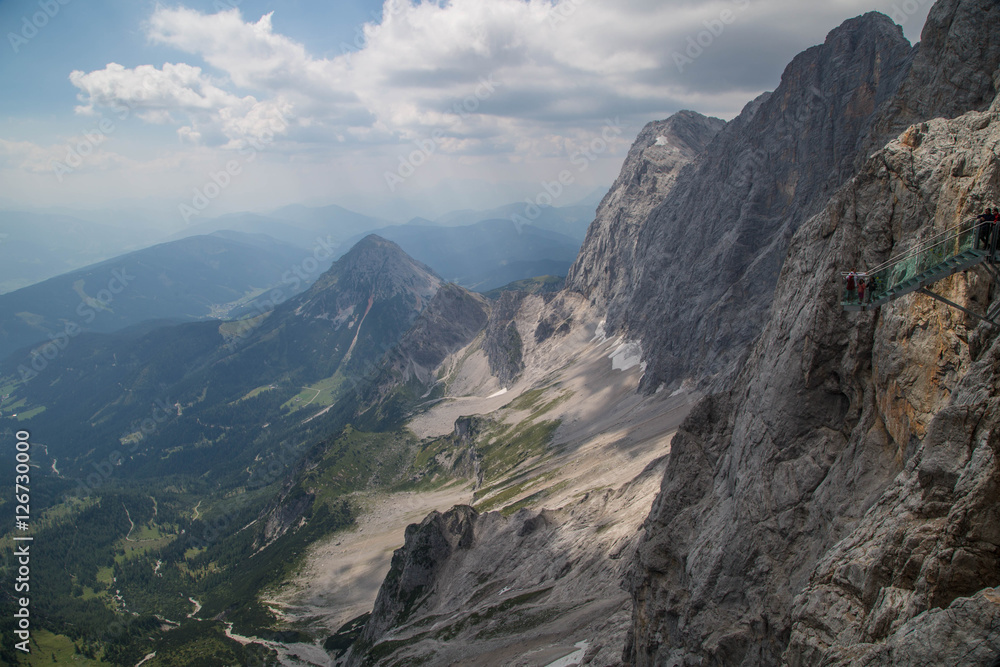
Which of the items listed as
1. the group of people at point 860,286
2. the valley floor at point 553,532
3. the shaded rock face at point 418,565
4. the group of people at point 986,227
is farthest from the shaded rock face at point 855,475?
the shaded rock face at point 418,565

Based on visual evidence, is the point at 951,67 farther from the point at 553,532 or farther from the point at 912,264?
the point at 553,532

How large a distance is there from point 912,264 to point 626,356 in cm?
16108

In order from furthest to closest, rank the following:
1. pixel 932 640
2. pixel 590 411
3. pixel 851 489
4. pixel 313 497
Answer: pixel 313 497, pixel 590 411, pixel 851 489, pixel 932 640

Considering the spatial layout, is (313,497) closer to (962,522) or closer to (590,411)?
(590,411)

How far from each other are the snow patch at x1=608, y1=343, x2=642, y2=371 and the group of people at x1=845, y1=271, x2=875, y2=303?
150 metres

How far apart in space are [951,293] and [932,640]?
43.6 ft

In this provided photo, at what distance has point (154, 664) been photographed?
12788cm

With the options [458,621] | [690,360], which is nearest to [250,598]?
[458,621]

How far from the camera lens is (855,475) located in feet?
86.2

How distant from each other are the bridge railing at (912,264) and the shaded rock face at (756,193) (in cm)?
7659

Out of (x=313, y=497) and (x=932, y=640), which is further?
(x=313, y=497)

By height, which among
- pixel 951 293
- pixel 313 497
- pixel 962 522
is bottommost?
pixel 313 497

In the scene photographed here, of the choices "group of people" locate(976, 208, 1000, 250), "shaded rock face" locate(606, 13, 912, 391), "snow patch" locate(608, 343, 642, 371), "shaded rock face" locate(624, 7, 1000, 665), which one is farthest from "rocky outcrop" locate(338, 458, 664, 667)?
"snow patch" locate(608, 343, 642, 371)

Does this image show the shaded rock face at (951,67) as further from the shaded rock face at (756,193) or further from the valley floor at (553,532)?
the valley floor at (553,532)
